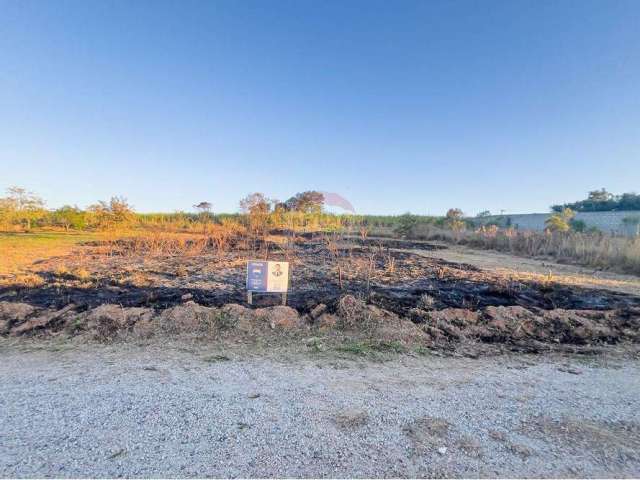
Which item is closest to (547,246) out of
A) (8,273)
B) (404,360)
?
(404,360)

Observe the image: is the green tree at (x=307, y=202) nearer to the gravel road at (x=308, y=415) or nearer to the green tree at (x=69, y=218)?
the green tree at (x=69, y=218)

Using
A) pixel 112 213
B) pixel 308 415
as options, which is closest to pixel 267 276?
pixel 308 415

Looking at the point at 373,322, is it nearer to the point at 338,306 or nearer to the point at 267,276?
the point at 338,306

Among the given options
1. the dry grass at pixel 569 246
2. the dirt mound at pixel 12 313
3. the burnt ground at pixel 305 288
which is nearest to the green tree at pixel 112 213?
the burnt ground at pixel 305 288

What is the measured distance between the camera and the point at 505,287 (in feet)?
22.9

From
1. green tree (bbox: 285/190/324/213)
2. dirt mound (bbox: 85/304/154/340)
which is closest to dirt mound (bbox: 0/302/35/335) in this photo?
dirt mound (bbox: 85/304/154/340)

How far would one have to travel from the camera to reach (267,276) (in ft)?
16.6

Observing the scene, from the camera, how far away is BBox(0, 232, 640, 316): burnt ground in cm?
561

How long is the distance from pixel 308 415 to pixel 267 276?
2.91 meters

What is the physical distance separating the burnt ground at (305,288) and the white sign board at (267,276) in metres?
0.53

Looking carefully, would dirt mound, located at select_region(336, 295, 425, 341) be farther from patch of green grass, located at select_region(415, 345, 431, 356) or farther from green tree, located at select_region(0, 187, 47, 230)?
green tree, located at select_region(0, 187, 47, 230)

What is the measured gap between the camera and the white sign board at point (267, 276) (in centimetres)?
505

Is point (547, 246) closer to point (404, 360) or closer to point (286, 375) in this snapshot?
point (404, 360)

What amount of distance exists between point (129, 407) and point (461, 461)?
8.04 feet
